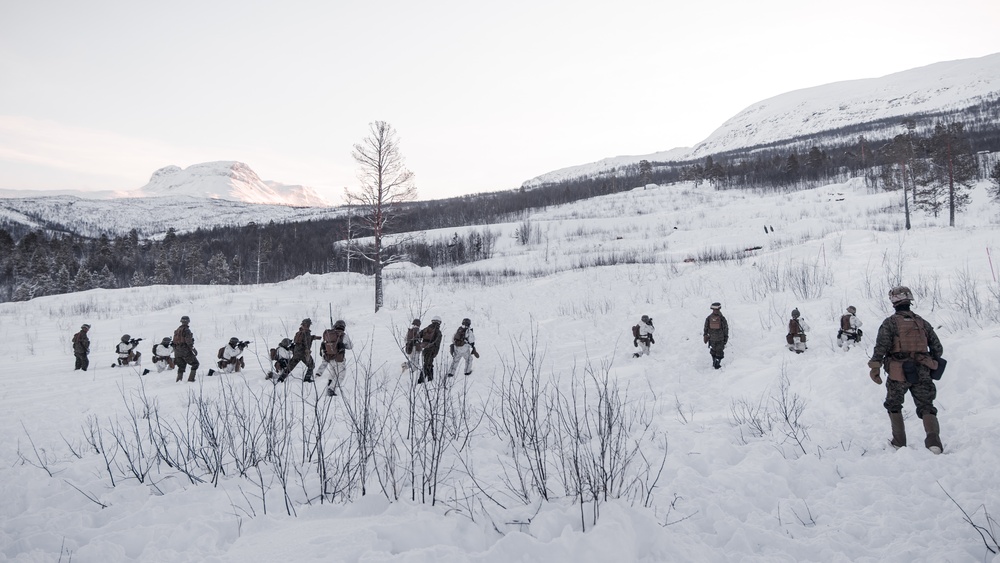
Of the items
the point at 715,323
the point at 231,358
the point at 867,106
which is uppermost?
the point at 867,106

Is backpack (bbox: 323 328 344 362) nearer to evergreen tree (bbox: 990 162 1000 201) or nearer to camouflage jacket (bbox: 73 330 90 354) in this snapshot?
camouflage jacket (bbox: 73 330 90 354)

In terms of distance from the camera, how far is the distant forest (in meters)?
42.3

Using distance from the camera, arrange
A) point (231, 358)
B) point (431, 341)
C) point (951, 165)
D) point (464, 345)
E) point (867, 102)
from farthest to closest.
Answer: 1. point (867, 102)
2. point (951, 165)
3. point (231, 358)
4. point (464, 345)
5. point (431, 341)

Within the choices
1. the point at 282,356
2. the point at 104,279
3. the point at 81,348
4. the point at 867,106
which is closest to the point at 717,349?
the point at 282,356

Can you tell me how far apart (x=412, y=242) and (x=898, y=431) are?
2245 inches

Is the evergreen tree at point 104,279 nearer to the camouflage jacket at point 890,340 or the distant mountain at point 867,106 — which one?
the camouflage jacket at point 890,340

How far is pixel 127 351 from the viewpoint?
1175 cm

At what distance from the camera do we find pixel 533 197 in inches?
3947

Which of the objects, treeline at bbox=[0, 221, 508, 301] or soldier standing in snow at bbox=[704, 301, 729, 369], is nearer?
soldier standing in snow at bbox=[704, 301, 729, 369]

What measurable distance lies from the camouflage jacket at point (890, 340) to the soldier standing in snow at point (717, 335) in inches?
185

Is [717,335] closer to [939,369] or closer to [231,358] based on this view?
[939,369]

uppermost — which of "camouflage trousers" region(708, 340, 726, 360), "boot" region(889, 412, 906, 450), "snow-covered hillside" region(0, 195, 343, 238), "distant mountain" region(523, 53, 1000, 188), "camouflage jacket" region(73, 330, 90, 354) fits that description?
"distant mountain" region(523, 53, 1000, 188)

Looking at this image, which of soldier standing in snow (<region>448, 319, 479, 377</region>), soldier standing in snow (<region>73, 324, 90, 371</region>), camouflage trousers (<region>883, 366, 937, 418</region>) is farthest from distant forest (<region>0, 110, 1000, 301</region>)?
camouflage trousers (<region>883, 366, 937, 418</region>)

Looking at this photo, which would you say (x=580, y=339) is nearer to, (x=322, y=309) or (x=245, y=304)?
(x=322, y=309)
